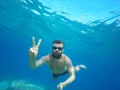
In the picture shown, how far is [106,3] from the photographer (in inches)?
920

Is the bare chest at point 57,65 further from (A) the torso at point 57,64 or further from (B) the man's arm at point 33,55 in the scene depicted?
(B) the man's arm at point 33,55

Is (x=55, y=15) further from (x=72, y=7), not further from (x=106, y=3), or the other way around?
(x=106, y=3)

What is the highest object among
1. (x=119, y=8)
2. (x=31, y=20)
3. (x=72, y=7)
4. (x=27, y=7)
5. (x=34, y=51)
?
(x=31, y=20)

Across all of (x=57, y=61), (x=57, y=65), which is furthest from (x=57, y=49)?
(x=57, y=65)

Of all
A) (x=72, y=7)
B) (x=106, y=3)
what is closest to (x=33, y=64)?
(x=106, y=3)

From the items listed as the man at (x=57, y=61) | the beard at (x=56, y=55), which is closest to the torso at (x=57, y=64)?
the man at (x=57, y=61)

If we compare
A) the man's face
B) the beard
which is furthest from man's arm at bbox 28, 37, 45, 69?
the man's face

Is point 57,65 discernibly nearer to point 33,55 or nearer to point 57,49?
point 57,49

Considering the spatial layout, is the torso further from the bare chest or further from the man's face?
the man's face

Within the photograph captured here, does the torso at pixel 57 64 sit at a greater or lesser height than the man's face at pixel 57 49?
greater

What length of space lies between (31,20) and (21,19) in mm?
2024

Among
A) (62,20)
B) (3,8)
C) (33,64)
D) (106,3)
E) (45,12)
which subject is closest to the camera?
(33,64)

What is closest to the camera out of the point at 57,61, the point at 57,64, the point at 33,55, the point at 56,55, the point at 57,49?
the point at 33,55

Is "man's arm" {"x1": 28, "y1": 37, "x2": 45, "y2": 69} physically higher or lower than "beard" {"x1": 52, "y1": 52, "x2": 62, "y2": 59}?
lower
